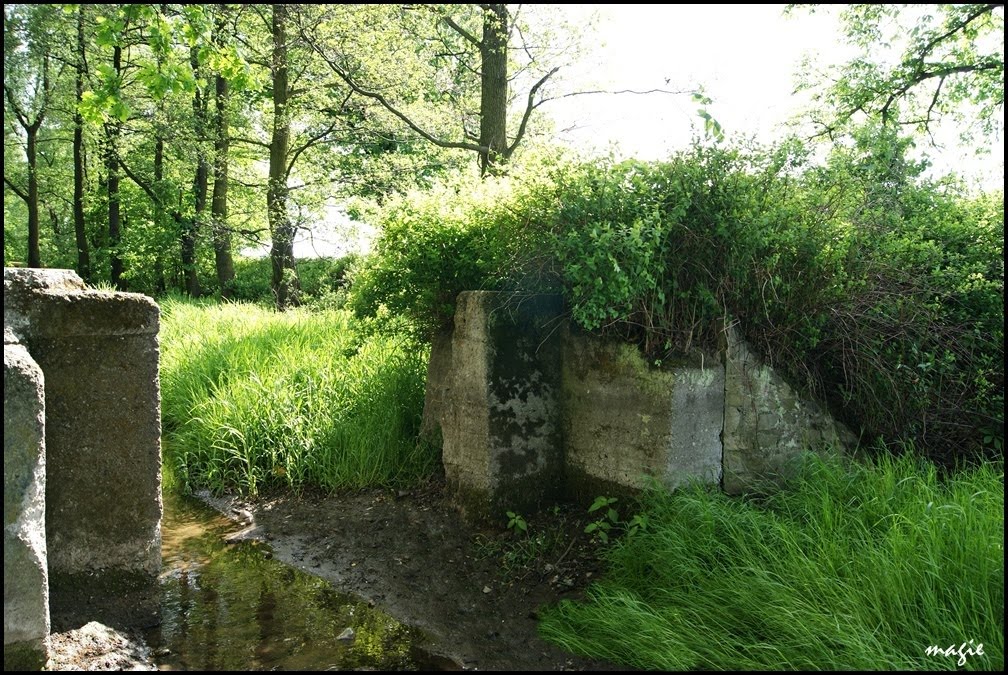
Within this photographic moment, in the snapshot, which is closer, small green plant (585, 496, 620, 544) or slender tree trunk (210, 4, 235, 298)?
small green plant (585, 496, 620, 544)

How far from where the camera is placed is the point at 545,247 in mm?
4691

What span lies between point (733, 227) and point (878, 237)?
133cm

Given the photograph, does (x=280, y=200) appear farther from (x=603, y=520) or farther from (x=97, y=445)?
(x=603, y=520)

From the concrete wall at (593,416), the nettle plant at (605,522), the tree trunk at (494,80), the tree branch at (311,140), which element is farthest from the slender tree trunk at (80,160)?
the nettle plant at (605,522)

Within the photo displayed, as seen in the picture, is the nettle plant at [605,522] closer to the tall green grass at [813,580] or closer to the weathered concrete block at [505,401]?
the tall green grass at [813,580]

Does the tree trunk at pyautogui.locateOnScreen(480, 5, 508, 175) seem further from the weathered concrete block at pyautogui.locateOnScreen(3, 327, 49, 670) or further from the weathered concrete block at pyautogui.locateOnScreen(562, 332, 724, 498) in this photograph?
the weathered concrete block at pyautogui.locateOnScreen(3, 327, 49, 670)

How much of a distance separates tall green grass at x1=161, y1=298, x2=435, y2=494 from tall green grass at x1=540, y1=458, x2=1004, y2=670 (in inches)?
103

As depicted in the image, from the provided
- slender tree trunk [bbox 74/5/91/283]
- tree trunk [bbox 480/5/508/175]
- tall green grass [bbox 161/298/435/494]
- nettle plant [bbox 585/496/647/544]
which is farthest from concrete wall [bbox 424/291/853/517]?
slender tree trunk [bbox 74/5/91/283]

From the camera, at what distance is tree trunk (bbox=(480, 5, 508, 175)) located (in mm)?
10914

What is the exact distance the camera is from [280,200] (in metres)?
15.2

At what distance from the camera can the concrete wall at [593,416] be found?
14.9ft

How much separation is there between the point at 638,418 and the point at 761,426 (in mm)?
849

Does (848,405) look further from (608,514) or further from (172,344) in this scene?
(172,344)

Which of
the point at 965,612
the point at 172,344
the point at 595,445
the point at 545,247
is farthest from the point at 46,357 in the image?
the point at 172,344
